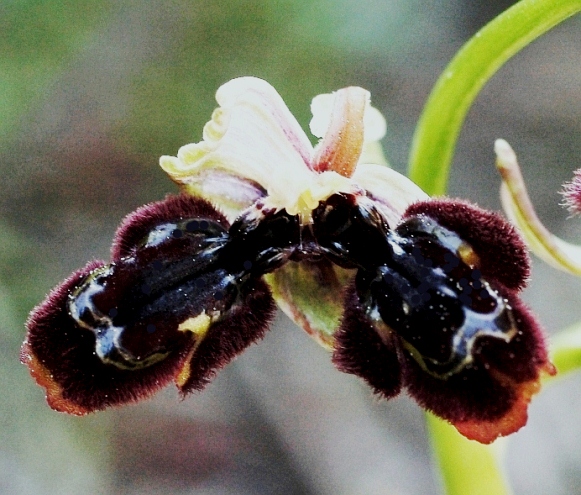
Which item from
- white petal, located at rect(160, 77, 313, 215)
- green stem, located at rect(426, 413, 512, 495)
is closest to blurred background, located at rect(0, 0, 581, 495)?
green stem, located at rect(426, 413, 512, 495)

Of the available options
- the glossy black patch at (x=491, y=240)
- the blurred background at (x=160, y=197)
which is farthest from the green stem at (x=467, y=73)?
the blurred background at (x=160, y=197)

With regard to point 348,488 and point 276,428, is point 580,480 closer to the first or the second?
point 348,488

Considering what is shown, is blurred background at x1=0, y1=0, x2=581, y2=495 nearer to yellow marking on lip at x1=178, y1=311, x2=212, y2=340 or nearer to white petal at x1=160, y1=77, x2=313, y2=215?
white petal at x1=160, y1=77, x2=313, y2=215

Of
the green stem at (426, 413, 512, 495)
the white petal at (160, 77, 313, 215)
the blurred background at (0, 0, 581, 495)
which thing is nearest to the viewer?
the white petal at (160, 77, 313, 215)

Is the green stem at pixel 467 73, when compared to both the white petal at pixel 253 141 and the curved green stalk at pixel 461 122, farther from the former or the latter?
the white petal at pixel 253 141

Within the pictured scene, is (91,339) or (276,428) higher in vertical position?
(91,339)

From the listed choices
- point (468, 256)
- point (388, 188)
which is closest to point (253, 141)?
point (388, 188)

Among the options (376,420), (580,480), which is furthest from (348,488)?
(580,480)

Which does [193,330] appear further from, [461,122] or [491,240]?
[461,122]
